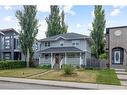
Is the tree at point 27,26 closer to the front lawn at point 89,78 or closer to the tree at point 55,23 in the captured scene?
the tree at point 55,23

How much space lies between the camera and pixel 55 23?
48.0 metres

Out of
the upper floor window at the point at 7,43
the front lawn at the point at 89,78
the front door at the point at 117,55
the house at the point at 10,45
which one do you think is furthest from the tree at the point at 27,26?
the front lawn at the point at 89,78

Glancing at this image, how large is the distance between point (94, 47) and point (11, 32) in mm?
15738

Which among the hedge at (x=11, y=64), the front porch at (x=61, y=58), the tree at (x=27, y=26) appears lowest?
the hedge at (x=11, y=64)

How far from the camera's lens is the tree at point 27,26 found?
3684 cm

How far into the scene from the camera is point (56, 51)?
34.4m

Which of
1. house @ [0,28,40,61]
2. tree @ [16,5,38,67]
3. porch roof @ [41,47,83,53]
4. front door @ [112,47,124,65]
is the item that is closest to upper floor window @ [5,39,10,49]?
house @ [0,28,40,61]

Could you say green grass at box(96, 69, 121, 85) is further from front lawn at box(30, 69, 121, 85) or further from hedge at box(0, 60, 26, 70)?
hedge at box(0, 60, 26, 70)

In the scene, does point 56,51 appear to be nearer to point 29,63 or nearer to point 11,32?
point 29,63

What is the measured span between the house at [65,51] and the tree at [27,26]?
2.25 meters

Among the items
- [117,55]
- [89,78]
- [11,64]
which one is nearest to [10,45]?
[11,64]

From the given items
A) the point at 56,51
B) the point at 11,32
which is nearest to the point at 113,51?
the point at 56,51

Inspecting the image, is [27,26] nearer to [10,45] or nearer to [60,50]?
[60,50]

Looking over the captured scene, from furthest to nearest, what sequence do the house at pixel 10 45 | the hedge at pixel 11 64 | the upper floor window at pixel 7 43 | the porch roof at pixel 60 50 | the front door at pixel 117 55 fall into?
1. the upper floor window at pixel 7 43
2. the house at pixel 10 45
3. the porch roof at pixel 60 50
4. the front door at pixel 117 55
5. the hedge at pixel 11 64
